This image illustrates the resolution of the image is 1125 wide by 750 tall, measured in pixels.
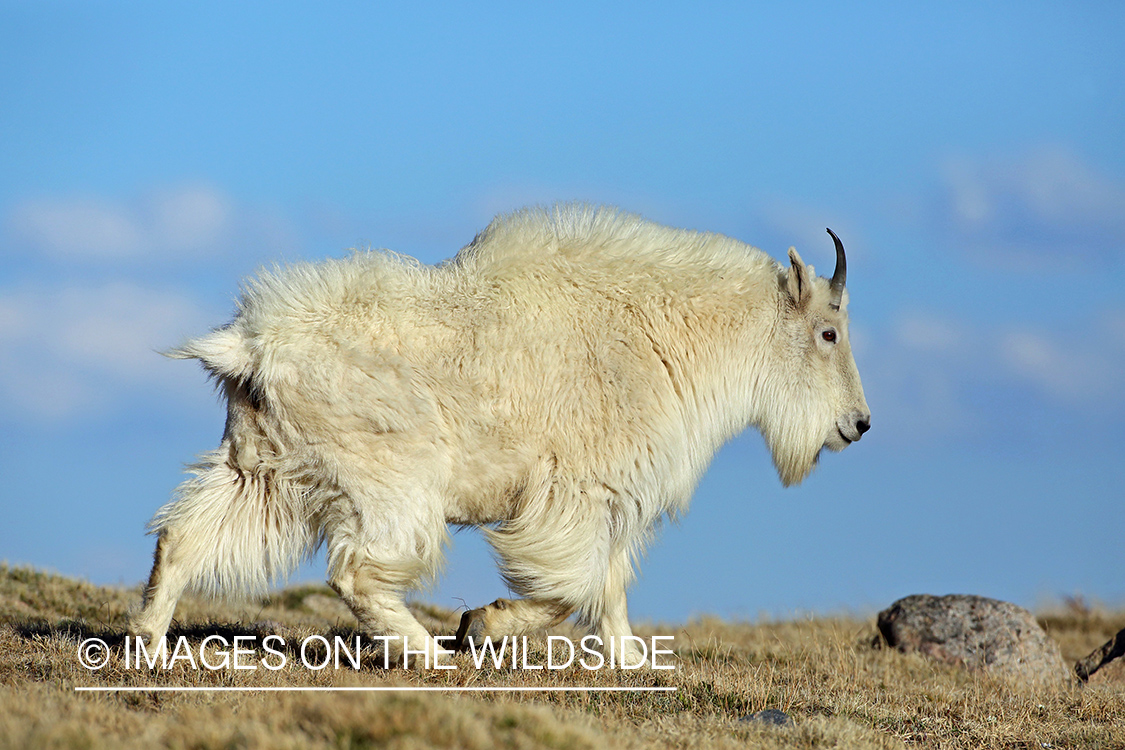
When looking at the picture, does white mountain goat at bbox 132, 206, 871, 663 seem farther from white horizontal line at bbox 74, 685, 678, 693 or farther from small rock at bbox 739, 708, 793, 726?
small rock at bbox 739, 708, 793, 726

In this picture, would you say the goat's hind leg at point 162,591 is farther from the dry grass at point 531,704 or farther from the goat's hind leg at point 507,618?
the goat's hind leg at point 507,618

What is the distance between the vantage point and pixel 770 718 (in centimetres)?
553

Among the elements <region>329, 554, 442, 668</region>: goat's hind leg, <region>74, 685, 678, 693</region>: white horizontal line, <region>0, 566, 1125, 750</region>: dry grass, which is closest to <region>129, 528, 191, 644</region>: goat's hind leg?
<region>0, 566, 1125, 750</region>: dry grass

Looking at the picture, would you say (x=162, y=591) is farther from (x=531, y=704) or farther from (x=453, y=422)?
(x=531, y=704)

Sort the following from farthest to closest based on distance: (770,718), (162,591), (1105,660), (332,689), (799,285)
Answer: (1105,660), (799,285), (162,591), (770,718), (332,689)

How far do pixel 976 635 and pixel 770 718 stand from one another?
16.5 feet

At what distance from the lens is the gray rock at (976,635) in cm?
941

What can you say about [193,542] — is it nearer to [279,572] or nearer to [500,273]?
[279,572]

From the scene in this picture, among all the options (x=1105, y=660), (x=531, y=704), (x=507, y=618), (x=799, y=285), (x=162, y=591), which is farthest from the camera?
(x=1105, y=660)

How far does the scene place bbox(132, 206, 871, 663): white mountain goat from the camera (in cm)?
614

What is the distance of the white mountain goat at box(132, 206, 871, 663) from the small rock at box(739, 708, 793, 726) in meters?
1.33

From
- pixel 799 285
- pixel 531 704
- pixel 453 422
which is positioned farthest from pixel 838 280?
pixel 531 704

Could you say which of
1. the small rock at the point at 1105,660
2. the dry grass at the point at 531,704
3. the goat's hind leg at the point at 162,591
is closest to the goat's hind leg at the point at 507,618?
the dry grass at the point at 531,704

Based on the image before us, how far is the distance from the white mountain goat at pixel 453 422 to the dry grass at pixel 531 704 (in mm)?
590
